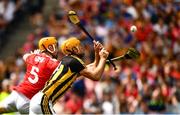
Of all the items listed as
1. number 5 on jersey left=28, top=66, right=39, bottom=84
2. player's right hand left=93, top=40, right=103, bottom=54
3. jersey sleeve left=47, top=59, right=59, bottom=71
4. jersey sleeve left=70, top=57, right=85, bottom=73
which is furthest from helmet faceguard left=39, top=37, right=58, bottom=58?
jersey sleeve left=70, top=57, right=85, bottom=73

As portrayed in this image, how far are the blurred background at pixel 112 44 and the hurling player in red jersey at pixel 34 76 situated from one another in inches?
139

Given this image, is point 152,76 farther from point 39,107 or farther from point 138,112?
point 39,107

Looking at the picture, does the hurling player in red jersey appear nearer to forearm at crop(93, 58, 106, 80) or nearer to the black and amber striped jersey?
the black and amber striped jersey

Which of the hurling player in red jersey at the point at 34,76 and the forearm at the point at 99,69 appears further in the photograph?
the hurling player in red jersey at the point at 34,76

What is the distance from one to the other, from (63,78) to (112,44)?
26.5 ft

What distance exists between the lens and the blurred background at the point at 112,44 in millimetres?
17125

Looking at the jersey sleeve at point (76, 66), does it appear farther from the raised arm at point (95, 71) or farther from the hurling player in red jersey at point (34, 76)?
the hurling player in red jersey at point (34, 76)

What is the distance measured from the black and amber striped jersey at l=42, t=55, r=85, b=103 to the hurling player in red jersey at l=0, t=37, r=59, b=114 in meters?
0.44

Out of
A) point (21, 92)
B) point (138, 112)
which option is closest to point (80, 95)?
point (138, 112)

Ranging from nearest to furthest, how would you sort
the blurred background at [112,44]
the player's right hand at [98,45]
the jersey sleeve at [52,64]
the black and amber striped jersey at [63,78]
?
the black and amber striped jersey at [63,78] < the jersey sleeve at [52,64] < the player's right hand at [98,45] < the blurred background at [112,44]

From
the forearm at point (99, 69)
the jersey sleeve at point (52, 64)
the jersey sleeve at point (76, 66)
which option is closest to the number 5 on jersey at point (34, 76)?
the jersey sleeve at point (52, 64)

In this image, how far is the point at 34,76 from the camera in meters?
11.6

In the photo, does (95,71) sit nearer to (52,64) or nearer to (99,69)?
(99,69)

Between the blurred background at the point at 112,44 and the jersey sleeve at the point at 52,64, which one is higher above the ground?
the blurred background at the point at 112,44
